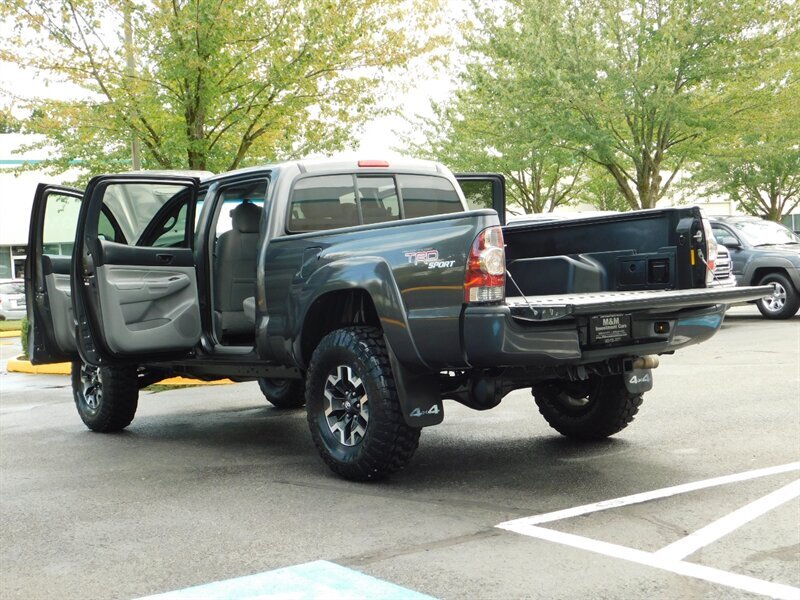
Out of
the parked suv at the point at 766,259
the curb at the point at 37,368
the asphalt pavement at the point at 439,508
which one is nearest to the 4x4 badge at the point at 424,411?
the asphalt pavement at the point at 439,508

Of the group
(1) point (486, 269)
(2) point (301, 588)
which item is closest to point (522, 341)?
(1) point (486, 269)

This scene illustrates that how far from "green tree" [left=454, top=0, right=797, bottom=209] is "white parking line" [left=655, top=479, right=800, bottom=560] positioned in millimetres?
17634

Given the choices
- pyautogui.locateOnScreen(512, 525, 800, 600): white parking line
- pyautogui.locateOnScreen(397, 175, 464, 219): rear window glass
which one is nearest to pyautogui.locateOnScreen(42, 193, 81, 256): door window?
pyautogui.locateOnScreen(397, 175, 464, 219): rear window glass

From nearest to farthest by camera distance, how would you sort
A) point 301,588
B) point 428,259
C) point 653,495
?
point 301,588, point 653,495, point 428,259

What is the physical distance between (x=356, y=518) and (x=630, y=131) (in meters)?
21.5

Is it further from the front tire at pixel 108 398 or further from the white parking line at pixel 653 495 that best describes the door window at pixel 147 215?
the white parking line at pixel 653 495

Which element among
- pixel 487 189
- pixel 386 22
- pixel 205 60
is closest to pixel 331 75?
pixel 386 22

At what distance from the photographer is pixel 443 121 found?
34562 millimetres

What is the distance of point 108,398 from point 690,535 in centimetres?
538

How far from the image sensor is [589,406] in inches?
300

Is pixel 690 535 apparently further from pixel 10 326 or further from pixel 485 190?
pixel 10 326

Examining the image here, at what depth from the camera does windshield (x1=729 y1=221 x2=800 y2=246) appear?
18812 millimetres

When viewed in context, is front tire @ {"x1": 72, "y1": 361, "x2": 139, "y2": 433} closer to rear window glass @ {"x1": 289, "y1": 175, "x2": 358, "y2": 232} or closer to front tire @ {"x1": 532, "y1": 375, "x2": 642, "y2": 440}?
A: rear window glass @ {"x1": 289, "y1": 175, "x2": 358, "y2": 232}

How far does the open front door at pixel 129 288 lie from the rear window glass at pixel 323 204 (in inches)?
48.2
